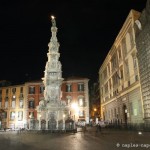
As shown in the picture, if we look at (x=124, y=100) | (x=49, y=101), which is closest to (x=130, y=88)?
(x=124, y=100)

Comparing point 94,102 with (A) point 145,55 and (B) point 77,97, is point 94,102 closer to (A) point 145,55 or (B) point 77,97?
(B) point 77,97

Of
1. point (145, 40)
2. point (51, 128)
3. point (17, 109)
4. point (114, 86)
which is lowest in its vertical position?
point (51, 128)

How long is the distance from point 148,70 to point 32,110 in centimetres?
4907

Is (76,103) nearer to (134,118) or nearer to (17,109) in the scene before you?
(17,109)

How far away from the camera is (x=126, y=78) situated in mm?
42250

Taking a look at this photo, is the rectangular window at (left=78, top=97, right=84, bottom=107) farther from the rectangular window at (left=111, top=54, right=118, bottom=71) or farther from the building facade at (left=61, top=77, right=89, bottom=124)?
the rectangular window at (left=111, top=54, right=118, bottom=71)

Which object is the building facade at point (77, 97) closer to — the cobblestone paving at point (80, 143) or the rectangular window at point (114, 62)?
the rectangular window at point (114, 62)

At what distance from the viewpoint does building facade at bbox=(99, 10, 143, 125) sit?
36034mm

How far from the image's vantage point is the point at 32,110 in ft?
232

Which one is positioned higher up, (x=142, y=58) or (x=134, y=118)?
(x=142, y=58)

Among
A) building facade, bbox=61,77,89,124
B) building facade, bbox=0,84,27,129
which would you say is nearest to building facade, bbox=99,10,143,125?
building facade, bbox=61,77,89,124

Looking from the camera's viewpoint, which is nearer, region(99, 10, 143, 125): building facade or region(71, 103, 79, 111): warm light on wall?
region(99, 10, 143, 125): building facade

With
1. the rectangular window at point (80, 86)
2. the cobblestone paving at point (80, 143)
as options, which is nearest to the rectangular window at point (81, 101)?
the rectangular window at point (80, 86)

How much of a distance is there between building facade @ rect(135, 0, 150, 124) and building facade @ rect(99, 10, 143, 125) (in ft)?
6.77
